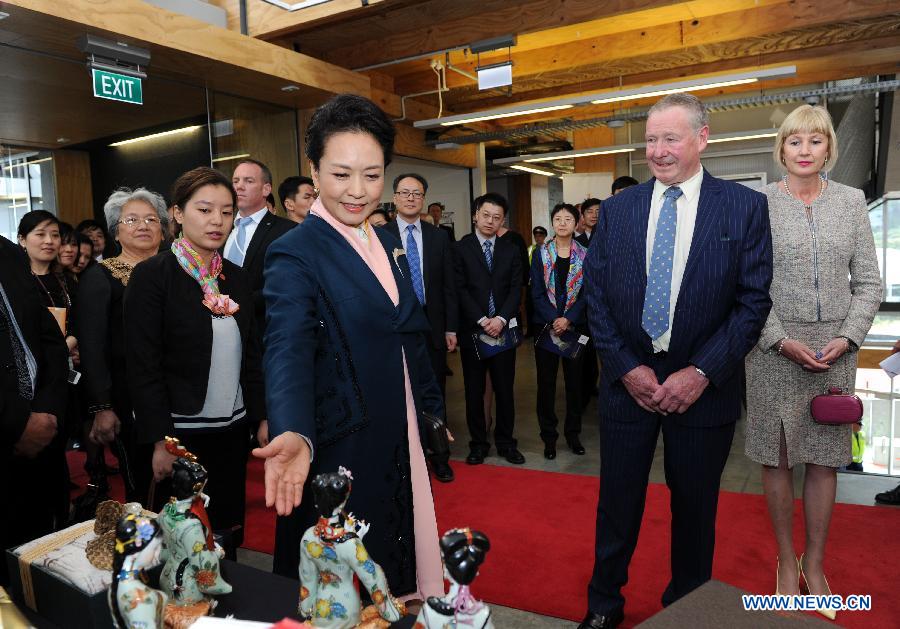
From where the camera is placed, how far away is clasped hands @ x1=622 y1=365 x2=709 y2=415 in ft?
6.31

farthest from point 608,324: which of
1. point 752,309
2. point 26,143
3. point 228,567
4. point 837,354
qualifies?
point 26,143

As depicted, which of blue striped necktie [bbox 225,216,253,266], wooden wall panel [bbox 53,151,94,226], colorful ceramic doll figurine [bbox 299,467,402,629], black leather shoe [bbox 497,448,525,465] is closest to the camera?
colorful ceramic doll figurine [bbox 299,467,402,629]

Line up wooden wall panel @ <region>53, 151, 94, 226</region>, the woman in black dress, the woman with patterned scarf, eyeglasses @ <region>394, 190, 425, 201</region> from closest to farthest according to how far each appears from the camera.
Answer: the woman with patterned scarf < the woman in black dress < eyeglasses @ <region>394, 190, 425, 201</region> < wooden wall panel @ <region>53, 151, 94, 226</region>

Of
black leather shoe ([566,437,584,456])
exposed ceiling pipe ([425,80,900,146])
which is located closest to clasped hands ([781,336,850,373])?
black leather shoe ([566,437,584,456])

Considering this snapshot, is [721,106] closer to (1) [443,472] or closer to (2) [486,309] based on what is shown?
(2) [486,309]

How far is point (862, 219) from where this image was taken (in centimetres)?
226

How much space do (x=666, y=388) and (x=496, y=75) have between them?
4.29 meters

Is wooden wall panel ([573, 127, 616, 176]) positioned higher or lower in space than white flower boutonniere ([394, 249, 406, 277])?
higher

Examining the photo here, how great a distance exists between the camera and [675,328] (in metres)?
1.96

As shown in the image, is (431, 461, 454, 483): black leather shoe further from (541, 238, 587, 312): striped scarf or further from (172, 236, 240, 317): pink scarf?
(172, 236, 240, 317): pink scarf

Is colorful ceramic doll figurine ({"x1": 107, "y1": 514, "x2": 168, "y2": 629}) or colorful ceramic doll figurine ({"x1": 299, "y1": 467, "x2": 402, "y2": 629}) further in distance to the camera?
colorful ceramic doll figurine ({"x1": 299, "y1": 467, "x2": 402, "y2": 629})

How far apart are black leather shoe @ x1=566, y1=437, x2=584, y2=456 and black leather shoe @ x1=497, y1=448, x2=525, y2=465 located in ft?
1.26

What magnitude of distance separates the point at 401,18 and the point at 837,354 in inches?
191

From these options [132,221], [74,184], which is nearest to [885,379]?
[132,221]
